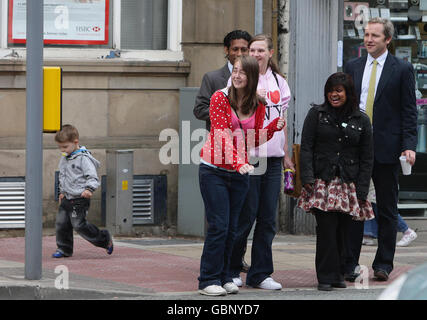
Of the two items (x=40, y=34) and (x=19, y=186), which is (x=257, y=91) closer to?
(x=40, y=34)

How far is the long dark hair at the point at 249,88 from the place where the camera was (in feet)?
24.6

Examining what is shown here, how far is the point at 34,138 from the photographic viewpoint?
7.83 m

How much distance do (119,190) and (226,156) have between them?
13.4ft

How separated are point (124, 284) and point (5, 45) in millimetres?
4635

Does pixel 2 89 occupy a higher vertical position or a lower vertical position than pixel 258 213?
higher

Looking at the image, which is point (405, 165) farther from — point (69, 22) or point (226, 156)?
point (69, 22)

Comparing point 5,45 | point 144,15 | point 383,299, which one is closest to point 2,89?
point 5,45

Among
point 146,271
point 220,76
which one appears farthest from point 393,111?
point 146,271

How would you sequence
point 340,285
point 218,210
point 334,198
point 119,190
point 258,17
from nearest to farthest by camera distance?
point 218,210
point 334,198
point 340,285
point 258,17
point 119,190

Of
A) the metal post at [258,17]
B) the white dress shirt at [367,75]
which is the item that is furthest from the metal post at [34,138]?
the metal post at [258,17]

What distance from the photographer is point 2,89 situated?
1131 centimetres

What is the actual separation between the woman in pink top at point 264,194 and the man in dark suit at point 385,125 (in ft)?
2.73
